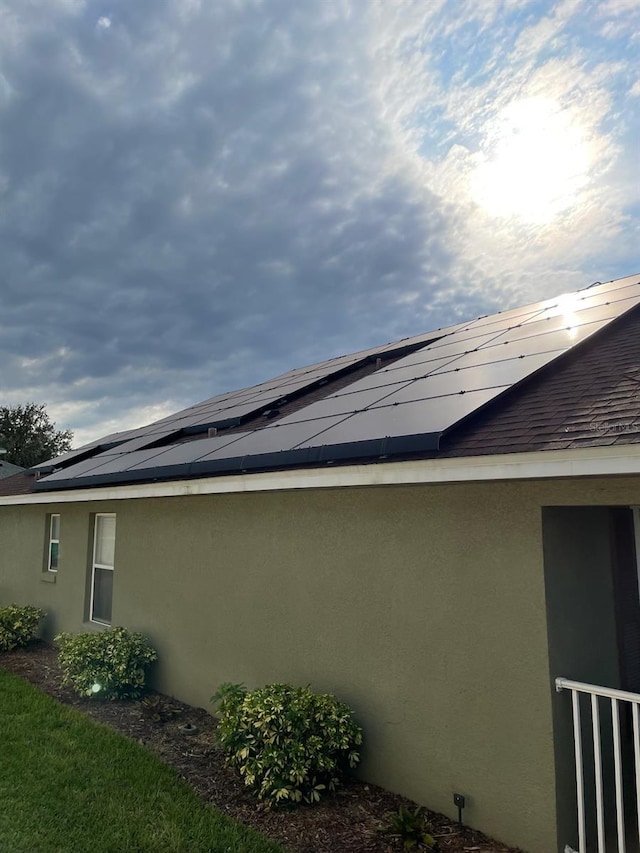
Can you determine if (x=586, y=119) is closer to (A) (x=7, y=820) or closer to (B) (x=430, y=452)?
(B) (x=430, y=452)

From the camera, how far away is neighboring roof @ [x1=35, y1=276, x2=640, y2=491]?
3.73 m

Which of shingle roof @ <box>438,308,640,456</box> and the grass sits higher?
shingle roof @ <box>438,308,640,456</box>

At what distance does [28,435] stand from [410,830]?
40.3 metres

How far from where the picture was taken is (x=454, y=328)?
9.16 m

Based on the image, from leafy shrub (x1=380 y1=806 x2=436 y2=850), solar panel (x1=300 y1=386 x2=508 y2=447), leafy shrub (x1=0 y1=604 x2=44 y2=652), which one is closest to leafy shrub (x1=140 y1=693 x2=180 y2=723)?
leafy shrub (x1=380 y1=806 x2=436 y2=850)

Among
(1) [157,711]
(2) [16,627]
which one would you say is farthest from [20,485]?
(1) [157,711]

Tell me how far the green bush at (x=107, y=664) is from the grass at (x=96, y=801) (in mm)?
869

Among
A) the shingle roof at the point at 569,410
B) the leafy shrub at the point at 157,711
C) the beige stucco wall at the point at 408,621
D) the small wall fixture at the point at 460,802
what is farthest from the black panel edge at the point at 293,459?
the leafy shrub at the point at 157,711

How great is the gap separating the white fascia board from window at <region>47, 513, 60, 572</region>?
21.3ft

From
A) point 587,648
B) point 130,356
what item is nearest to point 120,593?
point 587,648

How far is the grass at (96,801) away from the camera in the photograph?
367 cm

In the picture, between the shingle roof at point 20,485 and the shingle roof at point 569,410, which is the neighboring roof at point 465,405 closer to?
the shingle roof at point 569,410

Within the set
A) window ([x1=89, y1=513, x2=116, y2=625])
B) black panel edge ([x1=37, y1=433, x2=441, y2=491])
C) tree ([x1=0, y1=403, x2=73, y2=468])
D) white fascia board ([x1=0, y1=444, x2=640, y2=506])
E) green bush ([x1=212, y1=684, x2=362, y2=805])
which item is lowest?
green bush ([x1=212, y1=684, x2=362, y2=805])

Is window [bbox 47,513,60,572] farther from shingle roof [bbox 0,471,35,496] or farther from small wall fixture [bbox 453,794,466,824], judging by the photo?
small wall fixture [bbox 453,794,466,824]
